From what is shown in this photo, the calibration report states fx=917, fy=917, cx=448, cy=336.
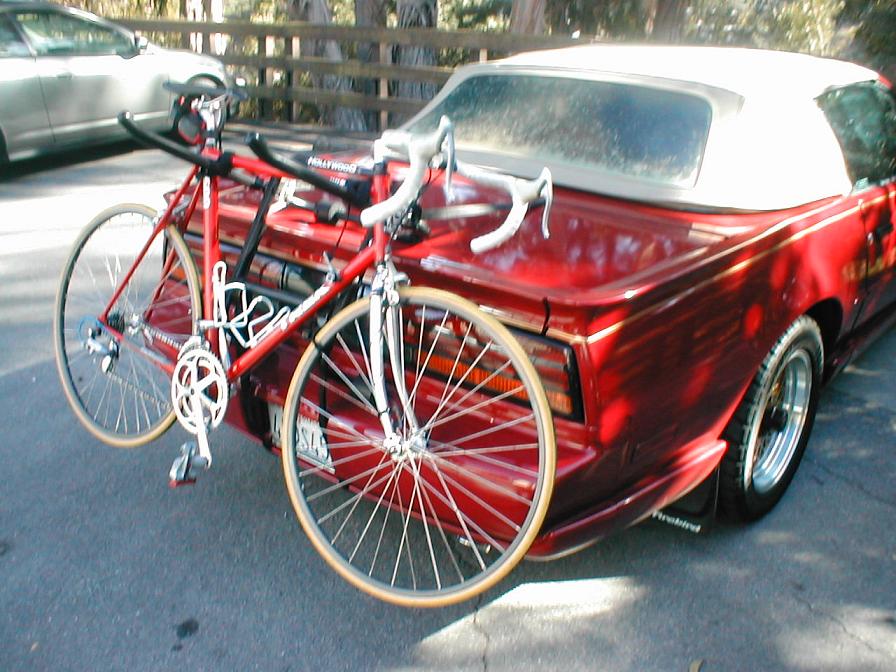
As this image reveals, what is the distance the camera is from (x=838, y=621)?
293 centimetres

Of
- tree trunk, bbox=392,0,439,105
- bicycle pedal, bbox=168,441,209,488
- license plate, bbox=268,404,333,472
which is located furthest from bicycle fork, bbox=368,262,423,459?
tree trunk, bbox=392,0,439,105

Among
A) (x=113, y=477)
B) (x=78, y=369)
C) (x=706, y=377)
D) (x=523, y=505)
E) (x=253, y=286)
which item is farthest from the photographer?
(x=78, y=369)

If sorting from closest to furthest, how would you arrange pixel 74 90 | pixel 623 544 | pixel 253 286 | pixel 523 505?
1. pixel 523 505
2. pixel 253 286
3. pixel 623 544
4. pixel 74 90

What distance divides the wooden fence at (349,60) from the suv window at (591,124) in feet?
19.6

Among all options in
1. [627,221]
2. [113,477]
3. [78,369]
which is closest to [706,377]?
[627,221]

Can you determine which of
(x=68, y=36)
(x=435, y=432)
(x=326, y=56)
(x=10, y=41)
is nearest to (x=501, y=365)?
(x=435, y=432)

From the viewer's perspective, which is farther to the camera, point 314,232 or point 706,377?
point 314,232

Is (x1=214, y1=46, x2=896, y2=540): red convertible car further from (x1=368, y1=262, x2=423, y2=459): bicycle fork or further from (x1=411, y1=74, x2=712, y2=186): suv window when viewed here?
(x1=368, y1=262, x2=423, y2=459): bicycle fork

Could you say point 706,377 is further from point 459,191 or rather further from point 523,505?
point 459,191

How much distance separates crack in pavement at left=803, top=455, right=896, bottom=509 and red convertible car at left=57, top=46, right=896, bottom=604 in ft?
1.10

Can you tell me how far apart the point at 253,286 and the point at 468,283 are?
0.82 metres

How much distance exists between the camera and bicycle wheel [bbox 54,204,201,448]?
3.39 metres

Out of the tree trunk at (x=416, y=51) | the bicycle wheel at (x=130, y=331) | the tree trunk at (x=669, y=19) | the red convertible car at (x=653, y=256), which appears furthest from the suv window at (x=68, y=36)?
the tree trunk at (x=669, y=19)

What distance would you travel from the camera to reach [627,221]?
3176 millimetres
